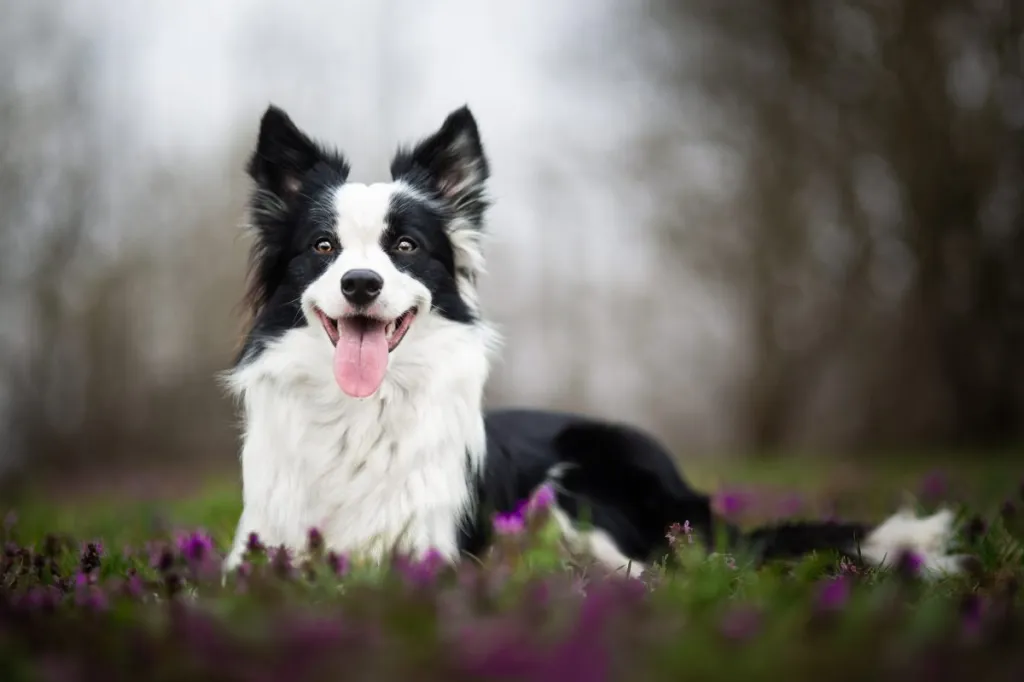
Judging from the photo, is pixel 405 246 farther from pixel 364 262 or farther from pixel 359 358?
pixel 359 358

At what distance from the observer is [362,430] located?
147 inches

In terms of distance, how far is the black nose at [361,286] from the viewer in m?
3.46

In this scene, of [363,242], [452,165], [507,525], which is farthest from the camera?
[452,165]

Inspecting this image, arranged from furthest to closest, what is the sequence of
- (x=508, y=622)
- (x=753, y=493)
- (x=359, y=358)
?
(x=753, y=493), (x=359, y=358), (x=508, y=622)

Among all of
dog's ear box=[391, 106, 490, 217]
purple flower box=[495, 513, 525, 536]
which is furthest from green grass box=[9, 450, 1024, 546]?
dog's ear box=[391, 106, 490, 217]

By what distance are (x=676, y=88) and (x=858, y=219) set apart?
11.8 ft

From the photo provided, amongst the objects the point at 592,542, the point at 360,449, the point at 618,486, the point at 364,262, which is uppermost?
the point at 364,262

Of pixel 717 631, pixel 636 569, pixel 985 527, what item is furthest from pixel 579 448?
pixel 717 631

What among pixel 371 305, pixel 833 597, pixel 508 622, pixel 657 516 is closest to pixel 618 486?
pixel 657 516

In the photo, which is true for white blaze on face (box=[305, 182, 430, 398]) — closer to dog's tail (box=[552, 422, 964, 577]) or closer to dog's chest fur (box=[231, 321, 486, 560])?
dog's chest fur (box=[231, 321, 486, 560])

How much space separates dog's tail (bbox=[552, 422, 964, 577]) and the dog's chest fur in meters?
0.89

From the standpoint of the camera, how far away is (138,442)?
53.8 feet

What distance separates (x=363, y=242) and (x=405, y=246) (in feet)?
0.60

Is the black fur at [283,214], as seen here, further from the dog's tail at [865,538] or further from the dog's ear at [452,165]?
the dog's tail at [865,538]
